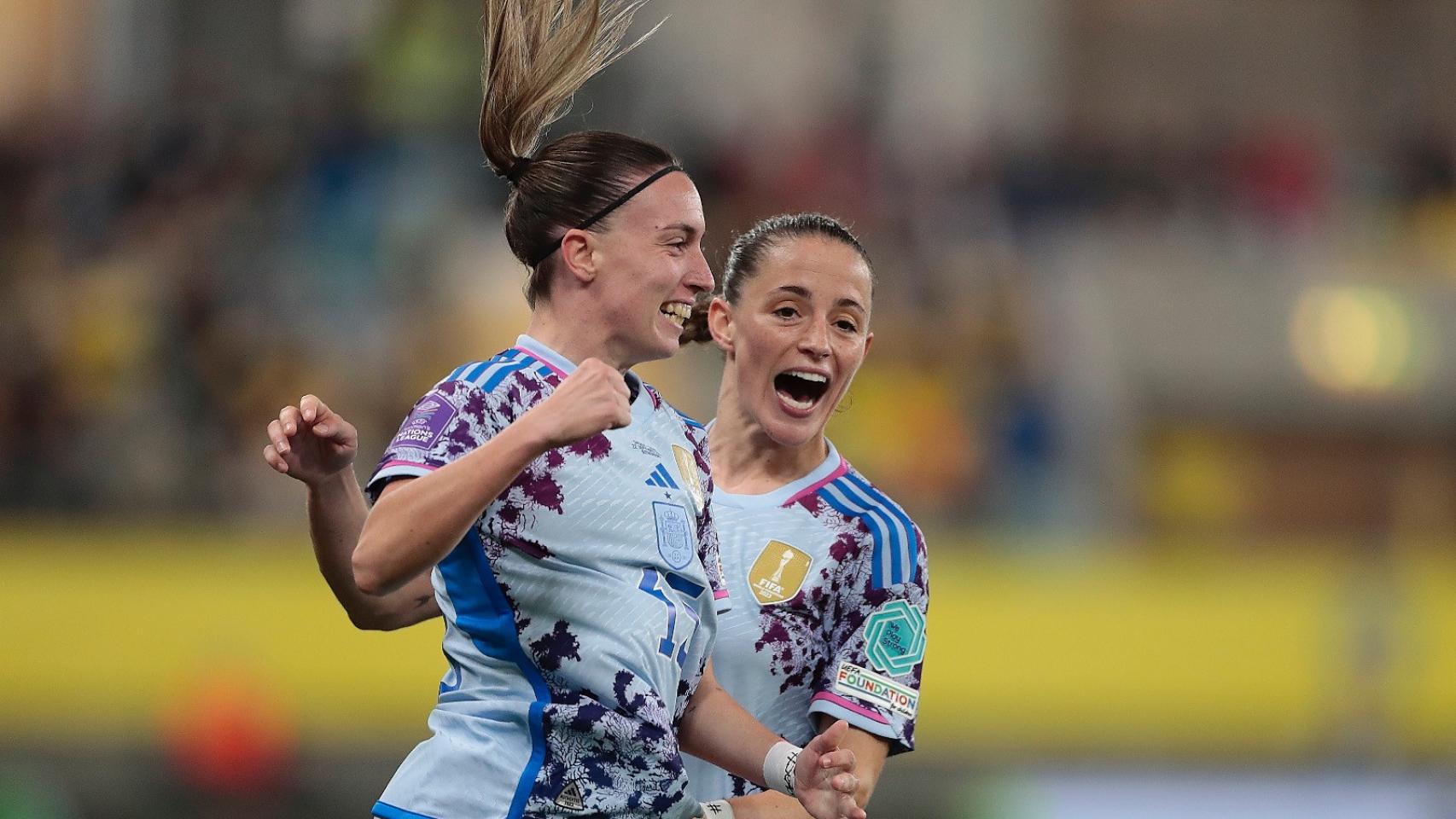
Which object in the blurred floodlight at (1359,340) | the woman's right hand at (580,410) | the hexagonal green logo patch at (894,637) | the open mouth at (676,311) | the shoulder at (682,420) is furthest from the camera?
the blurred floodlight at (1359,340)

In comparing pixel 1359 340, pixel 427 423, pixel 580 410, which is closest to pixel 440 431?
pixel 427 423

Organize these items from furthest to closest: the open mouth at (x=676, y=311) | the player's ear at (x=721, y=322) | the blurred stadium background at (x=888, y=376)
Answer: the blurred stadium background at (x=888, y=376), the player's ear at (x=721, y=322), the open mouth at (x=676, y=311)

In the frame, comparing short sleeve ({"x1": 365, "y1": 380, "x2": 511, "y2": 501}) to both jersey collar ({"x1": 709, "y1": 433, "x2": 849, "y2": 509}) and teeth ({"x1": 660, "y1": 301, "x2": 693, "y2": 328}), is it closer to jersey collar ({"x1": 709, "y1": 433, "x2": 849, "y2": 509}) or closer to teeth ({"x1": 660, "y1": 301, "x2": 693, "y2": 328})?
teeth ({"x1": 660, "y1": 301, "x2": 693, "y2": 328})

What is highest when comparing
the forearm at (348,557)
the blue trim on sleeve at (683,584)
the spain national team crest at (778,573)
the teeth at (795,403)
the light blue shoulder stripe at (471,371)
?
the teeth at (795,403)

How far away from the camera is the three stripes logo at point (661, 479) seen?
311 centimetres

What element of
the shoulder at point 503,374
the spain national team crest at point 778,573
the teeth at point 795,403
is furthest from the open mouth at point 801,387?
the shoulder at point 503,374

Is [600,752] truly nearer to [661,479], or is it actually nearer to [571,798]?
[571,798]

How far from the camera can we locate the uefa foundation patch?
11.5 feet

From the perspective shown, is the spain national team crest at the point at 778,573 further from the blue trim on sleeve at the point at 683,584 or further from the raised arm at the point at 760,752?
the blue trim on sleeve at the point at 683,584

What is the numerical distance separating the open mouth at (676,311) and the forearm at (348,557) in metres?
0.62

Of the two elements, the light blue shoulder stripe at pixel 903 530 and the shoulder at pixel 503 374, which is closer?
the shoulder at pixel 503 374

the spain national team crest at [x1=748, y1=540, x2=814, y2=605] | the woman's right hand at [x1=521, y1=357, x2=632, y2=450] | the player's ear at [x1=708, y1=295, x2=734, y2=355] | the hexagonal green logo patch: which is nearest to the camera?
the woman's right hand at [x1=521, y1=357, x2=632, y2=450]

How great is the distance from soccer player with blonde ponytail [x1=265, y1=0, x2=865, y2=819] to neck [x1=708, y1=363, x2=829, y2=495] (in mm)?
520

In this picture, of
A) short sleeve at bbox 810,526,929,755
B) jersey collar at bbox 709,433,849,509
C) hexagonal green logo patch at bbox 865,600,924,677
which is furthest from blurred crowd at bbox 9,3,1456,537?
hexagonal green logo patch at bbox 865,600,924,677
